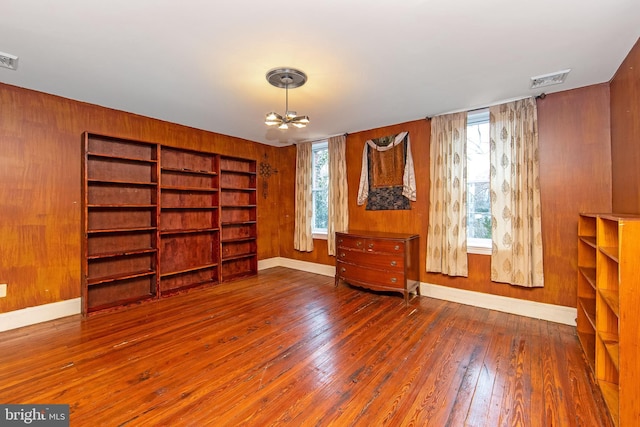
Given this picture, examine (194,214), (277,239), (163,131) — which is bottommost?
(277,239)

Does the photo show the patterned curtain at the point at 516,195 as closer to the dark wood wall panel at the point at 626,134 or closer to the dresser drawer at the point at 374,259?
the dark wood wall panel at the point at 626,134

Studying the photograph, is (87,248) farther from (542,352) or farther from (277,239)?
(542,352)

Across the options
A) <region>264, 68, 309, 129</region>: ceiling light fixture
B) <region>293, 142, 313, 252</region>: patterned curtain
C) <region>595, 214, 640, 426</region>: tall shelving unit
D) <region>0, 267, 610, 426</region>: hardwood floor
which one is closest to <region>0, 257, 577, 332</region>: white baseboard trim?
<region>0, 267, 610, 426</region>: hardwood floor

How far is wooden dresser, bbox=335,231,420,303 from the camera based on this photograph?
3.52 meters

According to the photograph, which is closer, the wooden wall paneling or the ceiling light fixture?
the ceiling light fixture

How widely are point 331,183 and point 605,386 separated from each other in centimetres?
382

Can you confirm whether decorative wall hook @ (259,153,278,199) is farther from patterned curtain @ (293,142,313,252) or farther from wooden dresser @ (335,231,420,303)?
wooden dresser @ (335,231,420,303)

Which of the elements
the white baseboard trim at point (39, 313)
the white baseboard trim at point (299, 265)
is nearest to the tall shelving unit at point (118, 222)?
the white baseboard trim at point (39, 313)

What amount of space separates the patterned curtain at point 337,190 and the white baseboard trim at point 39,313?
351 centimetres

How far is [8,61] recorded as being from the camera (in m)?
2.36

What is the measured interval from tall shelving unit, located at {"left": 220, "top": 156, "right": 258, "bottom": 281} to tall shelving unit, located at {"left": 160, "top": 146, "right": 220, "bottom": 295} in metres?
0.19

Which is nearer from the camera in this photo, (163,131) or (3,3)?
(3,3)

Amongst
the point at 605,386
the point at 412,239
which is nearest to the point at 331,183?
the point at 412,239

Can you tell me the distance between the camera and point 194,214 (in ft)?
14.5
